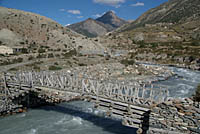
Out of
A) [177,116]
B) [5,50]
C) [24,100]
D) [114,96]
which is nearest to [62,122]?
[24,100]

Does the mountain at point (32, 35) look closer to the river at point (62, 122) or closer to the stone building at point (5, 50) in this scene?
the stone building at point (5, 50)

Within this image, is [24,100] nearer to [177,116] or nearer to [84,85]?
[84,85]

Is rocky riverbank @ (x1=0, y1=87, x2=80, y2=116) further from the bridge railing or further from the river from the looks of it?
the bridge railing

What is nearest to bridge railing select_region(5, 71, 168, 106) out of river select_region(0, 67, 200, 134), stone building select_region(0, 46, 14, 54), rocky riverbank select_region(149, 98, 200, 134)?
rocky riverbank select_region(149, 98, 200, 134)

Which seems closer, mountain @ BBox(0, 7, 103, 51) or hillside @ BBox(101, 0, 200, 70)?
mountain @ BBox(0, 7, 103, 51)

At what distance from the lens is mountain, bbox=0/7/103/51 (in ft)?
192

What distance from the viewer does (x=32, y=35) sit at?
65438 millimetres

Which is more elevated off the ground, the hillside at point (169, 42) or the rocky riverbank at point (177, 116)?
the hillside at point (169, 42)

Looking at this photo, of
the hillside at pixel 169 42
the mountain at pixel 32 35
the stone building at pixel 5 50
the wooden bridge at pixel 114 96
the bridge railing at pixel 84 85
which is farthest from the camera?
the hillside at pixel 169 42

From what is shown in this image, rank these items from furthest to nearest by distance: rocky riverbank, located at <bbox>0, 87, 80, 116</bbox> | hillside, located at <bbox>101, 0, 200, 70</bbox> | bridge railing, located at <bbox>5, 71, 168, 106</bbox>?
hillside, located at <bbox>101, 0, 200, 70</bbox>
rocky riverbank, located at <bbox>0, 87, 80, 116</bbox>
bridge railing, located at <bbox>5, 71, 168, 106</bbox>

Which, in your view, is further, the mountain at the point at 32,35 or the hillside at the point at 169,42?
the hillside at the point at 169,42

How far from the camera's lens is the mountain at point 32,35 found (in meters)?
58.5

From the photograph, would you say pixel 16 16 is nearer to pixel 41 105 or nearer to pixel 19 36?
pixel 19 36

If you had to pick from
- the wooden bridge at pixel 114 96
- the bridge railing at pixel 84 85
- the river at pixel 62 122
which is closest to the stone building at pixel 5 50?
the bridge railing at pixel 84 85
